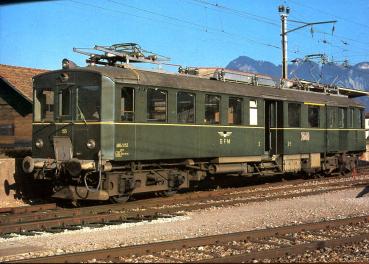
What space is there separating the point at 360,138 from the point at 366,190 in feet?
25.7

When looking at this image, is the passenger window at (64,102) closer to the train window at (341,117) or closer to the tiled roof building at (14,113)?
the tiled roof building at (14,113)

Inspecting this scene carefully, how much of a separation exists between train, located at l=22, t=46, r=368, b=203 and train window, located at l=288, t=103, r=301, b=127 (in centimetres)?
A: 107

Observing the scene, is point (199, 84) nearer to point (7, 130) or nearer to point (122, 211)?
point (122, 211)

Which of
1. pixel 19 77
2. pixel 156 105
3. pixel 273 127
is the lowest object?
pixel 273 127

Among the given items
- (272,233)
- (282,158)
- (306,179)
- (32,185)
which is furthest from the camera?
(306,179)

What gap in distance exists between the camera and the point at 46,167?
44.2ft

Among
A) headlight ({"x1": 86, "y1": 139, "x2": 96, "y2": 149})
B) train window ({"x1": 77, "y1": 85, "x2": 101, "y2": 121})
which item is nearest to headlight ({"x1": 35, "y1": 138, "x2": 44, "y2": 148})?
train window ({"x1": 77, "y1": 85, "x2": 101, "y2": 121})

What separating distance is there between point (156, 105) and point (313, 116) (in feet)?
28.9

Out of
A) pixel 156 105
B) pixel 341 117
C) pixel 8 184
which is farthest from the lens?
pixel 341 117

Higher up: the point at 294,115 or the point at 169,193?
the point at 294,115

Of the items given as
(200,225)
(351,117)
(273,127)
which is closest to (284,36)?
(351,117)

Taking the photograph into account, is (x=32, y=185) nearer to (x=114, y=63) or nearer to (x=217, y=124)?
(x=114, y=63)

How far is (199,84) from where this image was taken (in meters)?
15.3

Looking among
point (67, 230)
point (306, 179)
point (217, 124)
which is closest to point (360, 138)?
point (306, 179)
